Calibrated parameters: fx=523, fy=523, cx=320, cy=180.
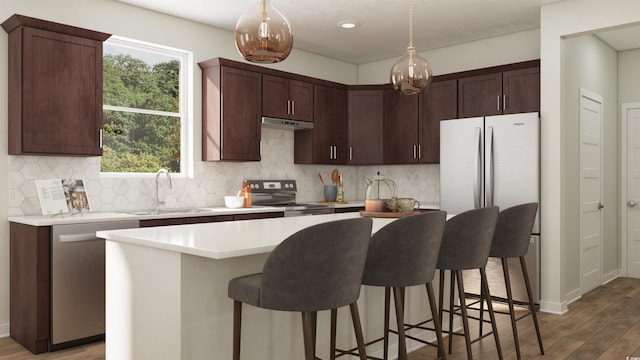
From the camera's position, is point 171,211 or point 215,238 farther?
point 171,211

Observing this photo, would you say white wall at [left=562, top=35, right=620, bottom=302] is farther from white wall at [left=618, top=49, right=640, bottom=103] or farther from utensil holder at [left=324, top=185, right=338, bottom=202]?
utensil holder at [left=324, top=185, right=338, bottom=202]

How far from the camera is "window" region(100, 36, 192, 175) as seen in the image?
15.1 ft

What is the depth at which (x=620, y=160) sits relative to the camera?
6.20 meters

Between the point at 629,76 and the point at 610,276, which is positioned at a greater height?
the point at 629,76

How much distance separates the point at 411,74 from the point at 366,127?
291cm

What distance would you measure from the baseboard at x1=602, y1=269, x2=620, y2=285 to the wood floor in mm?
916

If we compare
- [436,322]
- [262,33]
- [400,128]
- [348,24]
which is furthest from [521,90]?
[262,33]

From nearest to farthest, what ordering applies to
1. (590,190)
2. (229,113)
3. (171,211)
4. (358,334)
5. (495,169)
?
(358,334)
(171,211)
(495,169)
(229,113)
(590,190)

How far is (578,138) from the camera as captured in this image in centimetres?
510

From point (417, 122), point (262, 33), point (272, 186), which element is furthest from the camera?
point (417, 122)

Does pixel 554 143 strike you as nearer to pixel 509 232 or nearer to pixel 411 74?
pixel 509 232

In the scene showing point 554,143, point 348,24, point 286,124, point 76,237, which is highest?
point 348,24

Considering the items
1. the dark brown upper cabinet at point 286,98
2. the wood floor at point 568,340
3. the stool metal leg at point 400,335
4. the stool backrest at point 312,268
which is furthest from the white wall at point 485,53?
the stool backrest at point 312,268

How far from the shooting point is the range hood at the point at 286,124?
5379 mm
